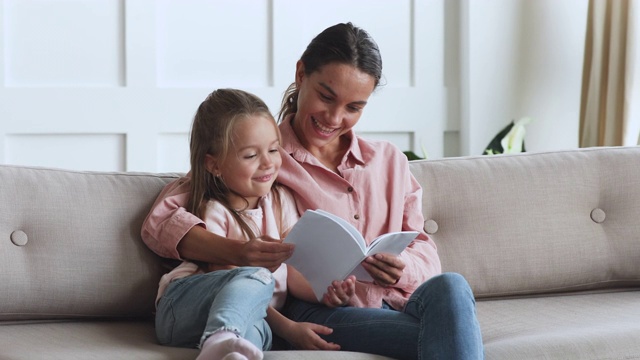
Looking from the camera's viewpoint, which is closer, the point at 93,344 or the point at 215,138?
the point at 93,344

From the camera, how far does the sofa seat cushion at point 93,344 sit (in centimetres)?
163

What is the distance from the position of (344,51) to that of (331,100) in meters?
0.10

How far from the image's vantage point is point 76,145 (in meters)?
3.27

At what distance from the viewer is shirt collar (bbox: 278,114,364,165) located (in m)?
2.03

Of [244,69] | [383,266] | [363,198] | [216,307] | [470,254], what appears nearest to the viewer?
[216,307]

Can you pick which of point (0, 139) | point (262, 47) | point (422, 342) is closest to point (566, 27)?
point (262, 47)

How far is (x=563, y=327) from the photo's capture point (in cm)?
192

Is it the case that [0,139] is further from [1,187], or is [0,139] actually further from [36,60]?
[1,187]

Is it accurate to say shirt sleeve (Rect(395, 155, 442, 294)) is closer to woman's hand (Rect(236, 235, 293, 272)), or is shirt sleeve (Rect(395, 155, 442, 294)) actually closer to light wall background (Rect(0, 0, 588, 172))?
woman's hand (Rect(236, 235, 293, 272))

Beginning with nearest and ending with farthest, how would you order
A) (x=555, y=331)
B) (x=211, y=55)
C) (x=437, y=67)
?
(x=555, y=331), (x=211, y=55), (x=437, y=67)

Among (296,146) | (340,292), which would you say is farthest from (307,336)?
(296,146)

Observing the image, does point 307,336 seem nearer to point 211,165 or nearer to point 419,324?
point 419,324

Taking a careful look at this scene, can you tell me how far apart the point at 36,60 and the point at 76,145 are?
315 millimetres

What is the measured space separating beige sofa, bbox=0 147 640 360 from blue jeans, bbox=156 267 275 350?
43 mm
